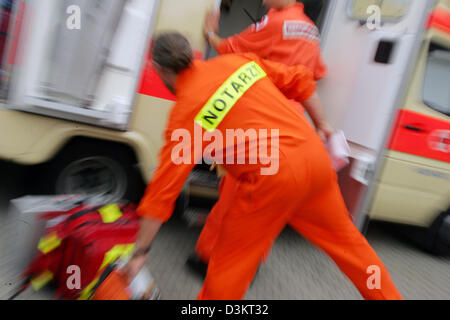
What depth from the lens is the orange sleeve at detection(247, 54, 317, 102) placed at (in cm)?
166

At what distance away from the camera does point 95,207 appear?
83.9 inches

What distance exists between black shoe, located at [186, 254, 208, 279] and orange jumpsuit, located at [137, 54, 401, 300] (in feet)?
2.92

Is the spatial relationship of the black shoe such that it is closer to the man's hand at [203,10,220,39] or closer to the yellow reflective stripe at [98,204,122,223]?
the yellow reflective stripe at [98,204,122,223]

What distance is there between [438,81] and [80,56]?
9.42 feet

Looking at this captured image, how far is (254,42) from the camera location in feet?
8.02

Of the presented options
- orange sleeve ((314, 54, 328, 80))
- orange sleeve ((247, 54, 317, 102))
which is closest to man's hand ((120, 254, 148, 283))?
orange sleeve ((247, 54, 317, 102))

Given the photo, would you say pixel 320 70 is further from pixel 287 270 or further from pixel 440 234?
pixel 440 234

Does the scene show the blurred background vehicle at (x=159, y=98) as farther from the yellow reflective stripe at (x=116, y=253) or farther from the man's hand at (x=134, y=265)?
the man's hand at (x=134, y=265)

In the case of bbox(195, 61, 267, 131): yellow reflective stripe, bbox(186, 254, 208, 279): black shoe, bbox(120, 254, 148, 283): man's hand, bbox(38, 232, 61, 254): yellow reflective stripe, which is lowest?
bbox(186, 254, 208, 279): black shoe

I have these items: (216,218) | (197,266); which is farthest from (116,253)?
(197,266)

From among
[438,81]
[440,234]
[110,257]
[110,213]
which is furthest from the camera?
[440,234]

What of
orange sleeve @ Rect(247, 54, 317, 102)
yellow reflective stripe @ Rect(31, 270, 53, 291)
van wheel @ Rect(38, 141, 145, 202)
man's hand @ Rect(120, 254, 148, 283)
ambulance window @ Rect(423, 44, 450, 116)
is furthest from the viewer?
ambulance window @ Rect(423, 44, 450, 116)

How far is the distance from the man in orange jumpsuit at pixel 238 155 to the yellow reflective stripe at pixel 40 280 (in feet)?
2.39

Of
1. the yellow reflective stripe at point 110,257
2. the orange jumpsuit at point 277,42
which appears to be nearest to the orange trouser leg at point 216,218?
the orange jumpsuit at point 277,42
